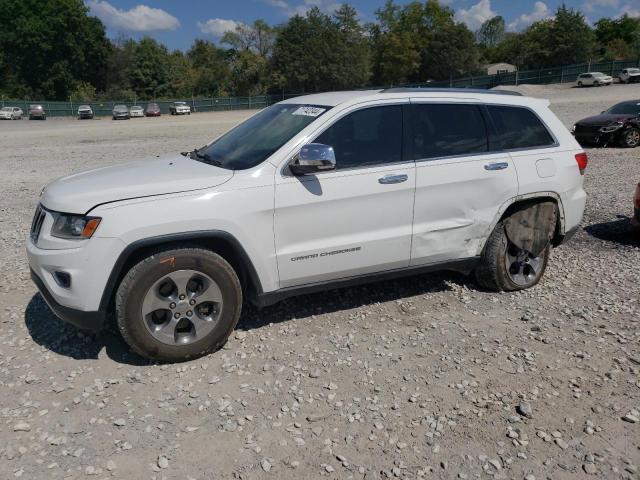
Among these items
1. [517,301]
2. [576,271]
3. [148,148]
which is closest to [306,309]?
[517,301]

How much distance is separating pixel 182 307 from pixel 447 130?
255 cm

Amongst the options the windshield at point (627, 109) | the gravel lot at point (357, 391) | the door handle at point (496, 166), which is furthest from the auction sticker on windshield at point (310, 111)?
the windshield at point (627, 109)

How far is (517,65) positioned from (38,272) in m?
84.0

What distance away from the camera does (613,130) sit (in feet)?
48.1

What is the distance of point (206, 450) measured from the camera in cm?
297

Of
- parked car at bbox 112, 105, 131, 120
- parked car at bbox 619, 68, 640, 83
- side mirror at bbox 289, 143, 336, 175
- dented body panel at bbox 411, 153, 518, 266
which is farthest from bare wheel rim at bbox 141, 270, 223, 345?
parked car at bbox 619, 68, 640, 83

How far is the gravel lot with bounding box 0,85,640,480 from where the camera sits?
113 inches

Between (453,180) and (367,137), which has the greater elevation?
(367,137)

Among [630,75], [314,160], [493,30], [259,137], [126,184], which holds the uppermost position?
[493,30]

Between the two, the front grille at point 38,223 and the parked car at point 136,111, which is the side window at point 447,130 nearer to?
the front grille at point 38,223

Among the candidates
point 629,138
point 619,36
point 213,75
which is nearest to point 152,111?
point 213,75

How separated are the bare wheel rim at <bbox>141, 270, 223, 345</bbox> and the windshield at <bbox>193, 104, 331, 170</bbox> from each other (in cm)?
89

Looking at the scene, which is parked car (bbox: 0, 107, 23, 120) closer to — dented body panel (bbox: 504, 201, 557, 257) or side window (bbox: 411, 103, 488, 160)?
side window (bbox: 411, 103, 488, 160)

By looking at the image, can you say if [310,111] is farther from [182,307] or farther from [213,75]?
[213,75]
